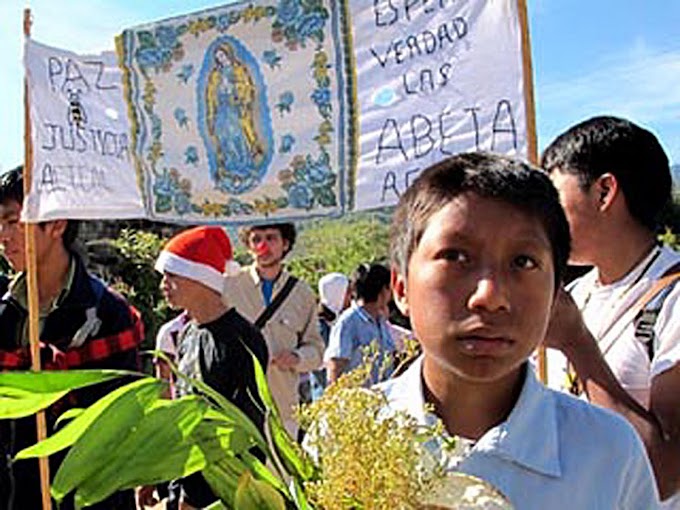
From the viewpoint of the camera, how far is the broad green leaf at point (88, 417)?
0.87 m

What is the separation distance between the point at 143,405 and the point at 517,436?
1.76 ft

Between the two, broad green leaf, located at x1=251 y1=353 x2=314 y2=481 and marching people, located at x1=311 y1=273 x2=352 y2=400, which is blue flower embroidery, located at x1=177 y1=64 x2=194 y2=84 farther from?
marching people, located at x1=311 y1=273 x2=352 y2=400

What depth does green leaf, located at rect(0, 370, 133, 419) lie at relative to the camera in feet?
2.92

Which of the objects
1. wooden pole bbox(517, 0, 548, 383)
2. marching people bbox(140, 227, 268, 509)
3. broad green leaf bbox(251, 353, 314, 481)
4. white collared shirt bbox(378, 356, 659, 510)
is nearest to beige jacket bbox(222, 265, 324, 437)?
marching people bbox(140, 227, 268, 509)

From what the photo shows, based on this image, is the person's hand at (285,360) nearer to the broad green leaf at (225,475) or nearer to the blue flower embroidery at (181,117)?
the blue flower embroidery at (181,117)

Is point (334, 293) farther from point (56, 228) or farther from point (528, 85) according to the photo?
point (528, 85)

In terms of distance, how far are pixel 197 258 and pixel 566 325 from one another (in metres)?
1.97

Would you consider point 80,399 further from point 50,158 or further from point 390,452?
point 390,452

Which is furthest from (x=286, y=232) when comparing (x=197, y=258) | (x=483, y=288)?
(x=483, y=288)

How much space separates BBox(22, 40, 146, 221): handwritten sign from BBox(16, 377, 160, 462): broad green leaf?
2619 mm

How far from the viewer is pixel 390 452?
31.9 inches

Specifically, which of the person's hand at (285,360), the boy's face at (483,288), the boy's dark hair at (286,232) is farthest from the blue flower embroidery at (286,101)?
the boy's face at (483,288)

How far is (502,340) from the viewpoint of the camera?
44.0 inches

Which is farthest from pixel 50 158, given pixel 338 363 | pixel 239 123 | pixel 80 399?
pixel 338 363
